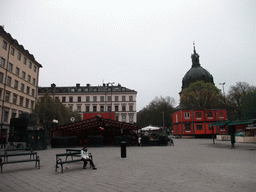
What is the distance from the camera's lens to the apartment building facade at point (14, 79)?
101ft

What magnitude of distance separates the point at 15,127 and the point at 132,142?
12602 mm

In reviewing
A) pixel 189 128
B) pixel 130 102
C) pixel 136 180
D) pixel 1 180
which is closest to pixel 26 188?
pixel 1 180

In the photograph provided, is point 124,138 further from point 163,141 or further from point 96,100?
point 96,100

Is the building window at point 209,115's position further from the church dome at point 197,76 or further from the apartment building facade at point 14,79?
the church dome at point 197,76

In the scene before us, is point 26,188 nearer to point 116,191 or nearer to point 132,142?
point 116,191

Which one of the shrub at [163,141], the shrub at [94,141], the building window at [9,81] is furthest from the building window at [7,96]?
the shrub at [163,141]

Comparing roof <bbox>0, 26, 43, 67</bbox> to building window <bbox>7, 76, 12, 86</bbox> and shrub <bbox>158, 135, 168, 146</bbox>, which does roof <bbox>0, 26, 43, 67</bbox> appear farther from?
shrub <bbox>158, 135, 168, 146</bbox>

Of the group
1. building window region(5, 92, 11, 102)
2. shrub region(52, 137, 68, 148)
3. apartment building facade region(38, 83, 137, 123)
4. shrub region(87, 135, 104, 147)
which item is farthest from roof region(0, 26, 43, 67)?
apartment building facade region(38, 83, 137, 123)

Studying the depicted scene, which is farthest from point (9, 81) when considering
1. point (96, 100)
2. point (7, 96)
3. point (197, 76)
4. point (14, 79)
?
point (197, 76)

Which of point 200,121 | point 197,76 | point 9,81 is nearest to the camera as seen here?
point 9,81

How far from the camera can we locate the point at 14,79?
3403 cm

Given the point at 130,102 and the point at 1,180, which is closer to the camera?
the point at 1,180

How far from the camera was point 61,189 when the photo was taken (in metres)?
5.11

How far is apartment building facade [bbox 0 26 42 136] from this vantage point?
30766 millimetres
